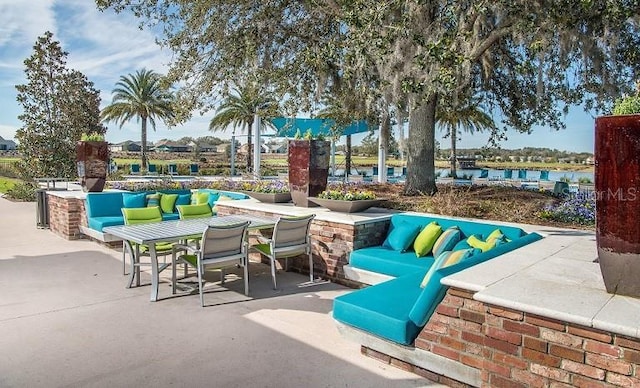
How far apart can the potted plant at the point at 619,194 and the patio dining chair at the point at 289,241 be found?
2.91m

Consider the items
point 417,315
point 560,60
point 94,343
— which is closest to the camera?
point 417,315

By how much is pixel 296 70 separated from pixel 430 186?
9.28ft

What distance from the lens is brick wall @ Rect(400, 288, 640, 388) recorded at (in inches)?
78.8

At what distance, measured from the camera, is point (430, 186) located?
7.18 m

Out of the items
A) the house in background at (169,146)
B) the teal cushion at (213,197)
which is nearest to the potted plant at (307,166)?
the teal cushion at (213,197)

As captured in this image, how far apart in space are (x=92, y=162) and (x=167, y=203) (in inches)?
63.1

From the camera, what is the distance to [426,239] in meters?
4.43

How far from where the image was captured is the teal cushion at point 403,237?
467 centimetres

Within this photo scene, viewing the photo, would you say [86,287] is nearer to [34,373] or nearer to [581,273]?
[34,373]

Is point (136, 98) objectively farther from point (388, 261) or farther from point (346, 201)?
point (388, 261)

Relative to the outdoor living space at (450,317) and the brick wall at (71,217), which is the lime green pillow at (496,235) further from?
the brick wall at (71,217)

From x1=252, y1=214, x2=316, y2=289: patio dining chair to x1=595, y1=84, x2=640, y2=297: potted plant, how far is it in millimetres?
2911

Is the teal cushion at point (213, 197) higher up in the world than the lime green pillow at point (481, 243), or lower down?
higher up

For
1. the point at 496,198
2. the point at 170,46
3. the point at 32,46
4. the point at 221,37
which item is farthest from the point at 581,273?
the point at 32,46
